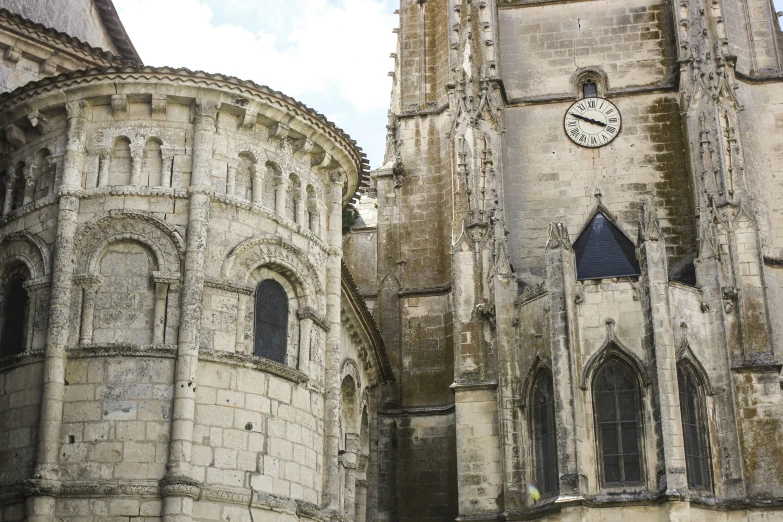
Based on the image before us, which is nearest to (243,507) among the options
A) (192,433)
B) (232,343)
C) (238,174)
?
(192,433)

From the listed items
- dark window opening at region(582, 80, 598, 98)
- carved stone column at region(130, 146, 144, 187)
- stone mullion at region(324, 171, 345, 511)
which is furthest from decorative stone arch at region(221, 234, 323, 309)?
dark window opening at region(582, 80, 598, 98)

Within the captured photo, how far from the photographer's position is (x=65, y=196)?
17.2 meters

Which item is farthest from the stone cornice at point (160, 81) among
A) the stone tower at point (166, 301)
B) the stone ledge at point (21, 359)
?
the stone ledge at point (21, 359)

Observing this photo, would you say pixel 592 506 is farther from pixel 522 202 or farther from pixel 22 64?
pixel 22 64

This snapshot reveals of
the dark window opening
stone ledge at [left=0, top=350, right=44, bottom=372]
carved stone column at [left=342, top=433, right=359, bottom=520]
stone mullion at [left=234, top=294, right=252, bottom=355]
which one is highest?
the dark window opening

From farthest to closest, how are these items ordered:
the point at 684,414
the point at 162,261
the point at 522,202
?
the point at 522,202, the point at 684,414, the point at 162,261

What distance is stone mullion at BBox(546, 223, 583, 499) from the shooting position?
2183 centimetres

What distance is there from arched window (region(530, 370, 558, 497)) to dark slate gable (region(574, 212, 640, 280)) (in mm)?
2323

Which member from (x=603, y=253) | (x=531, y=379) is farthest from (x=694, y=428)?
(x=603, y=253)

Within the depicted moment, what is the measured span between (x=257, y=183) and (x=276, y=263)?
1267mm

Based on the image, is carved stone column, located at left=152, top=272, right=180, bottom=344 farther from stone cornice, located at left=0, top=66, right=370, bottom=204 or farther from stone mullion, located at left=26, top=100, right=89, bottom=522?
stone cornice, located at left=0, top=66, right=370, bottom=204

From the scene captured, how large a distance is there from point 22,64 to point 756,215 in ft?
51.8

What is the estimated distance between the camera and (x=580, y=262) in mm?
24531

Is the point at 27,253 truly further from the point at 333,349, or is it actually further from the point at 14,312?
the point at 333,349
